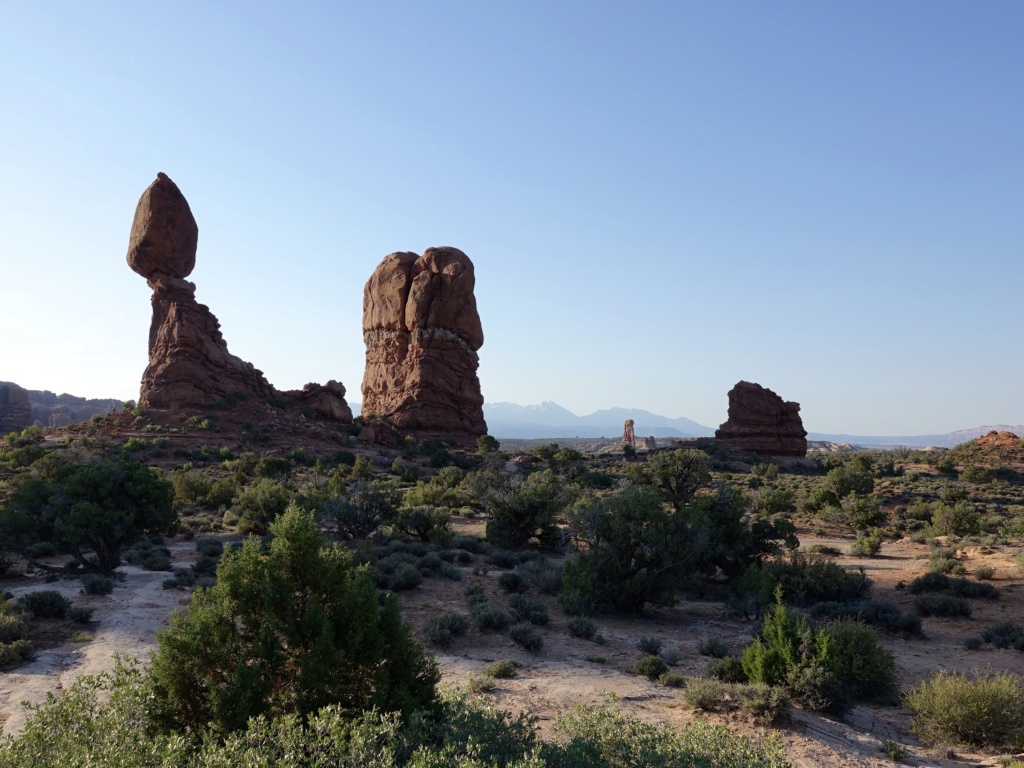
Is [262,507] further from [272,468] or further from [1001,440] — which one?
[1001,440]

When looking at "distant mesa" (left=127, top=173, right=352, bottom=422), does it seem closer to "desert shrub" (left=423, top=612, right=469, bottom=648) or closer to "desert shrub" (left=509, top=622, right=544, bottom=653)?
"desert shrub" (left=423, top=612, right=469, bottom=648)

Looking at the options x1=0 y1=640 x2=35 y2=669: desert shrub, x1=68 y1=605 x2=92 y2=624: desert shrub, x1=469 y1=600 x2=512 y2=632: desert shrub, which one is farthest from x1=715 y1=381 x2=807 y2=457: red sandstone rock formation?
x1=0 y1=640 x2=35 y2=669: desert shrub

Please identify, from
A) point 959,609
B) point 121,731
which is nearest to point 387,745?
point 121,731

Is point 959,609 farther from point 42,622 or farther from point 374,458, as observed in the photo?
point 374,458

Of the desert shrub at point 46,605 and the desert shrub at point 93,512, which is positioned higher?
the desert shrub at point 93,512

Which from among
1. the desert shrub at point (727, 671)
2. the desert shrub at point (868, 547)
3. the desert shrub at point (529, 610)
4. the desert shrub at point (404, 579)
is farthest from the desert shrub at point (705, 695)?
the desert shrub at point (868, 547)

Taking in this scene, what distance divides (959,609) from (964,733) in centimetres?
801

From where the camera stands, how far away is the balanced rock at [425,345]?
174 feet

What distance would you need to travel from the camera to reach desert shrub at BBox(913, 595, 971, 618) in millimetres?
13875

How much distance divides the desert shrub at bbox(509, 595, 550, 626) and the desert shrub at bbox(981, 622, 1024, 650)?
8468mm

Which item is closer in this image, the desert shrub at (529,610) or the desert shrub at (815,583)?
the desert shrub at (529,610)

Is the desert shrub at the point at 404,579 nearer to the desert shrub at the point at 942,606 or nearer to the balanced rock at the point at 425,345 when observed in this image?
the desert shrub at the point at 942,606

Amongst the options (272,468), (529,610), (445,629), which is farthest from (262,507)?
(445,629)

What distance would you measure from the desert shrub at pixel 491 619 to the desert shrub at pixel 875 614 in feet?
22.1
